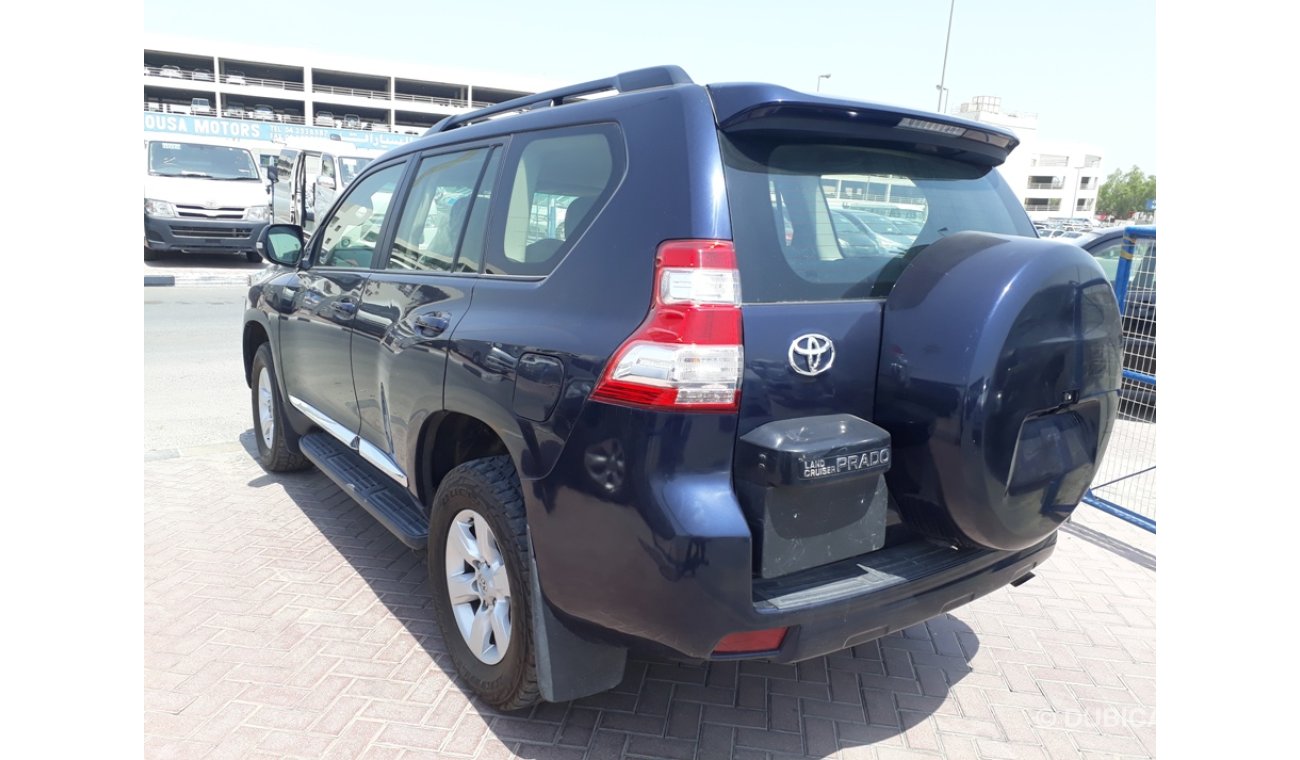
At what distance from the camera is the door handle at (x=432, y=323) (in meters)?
2.86

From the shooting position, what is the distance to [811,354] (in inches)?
86.7

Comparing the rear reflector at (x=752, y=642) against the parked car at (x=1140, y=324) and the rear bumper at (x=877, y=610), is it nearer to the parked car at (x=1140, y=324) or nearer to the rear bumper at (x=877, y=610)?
the rear bumper at (x=877, y=610)

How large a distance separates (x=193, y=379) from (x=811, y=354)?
6.99 metres

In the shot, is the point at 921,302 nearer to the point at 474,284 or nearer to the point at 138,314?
the point at 474,284

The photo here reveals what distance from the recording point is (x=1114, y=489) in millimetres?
5512

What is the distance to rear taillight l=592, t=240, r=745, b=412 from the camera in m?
2.07

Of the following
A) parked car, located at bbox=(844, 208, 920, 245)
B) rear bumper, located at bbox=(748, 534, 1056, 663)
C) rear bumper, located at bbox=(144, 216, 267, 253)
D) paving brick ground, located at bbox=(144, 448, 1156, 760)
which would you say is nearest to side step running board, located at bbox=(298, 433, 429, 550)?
paving brick ground, located at bbox=(144, 448, 1156, 760)

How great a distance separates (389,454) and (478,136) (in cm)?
133

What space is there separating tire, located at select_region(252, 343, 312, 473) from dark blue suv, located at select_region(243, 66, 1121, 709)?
240cm

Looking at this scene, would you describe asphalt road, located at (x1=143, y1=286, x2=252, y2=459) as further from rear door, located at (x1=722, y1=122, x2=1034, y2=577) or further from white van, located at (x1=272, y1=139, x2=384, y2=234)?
rear door, located at (x1=722, y1=122, x2=1034, y2=577)

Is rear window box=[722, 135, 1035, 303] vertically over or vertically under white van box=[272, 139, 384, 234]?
under

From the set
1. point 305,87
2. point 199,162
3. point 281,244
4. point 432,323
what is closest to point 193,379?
point 281,244

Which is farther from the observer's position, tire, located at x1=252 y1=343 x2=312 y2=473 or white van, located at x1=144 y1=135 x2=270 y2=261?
white van, located at x1=144 y1=135 x2=270 y2=261

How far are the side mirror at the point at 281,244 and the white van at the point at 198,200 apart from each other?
10.8 m
